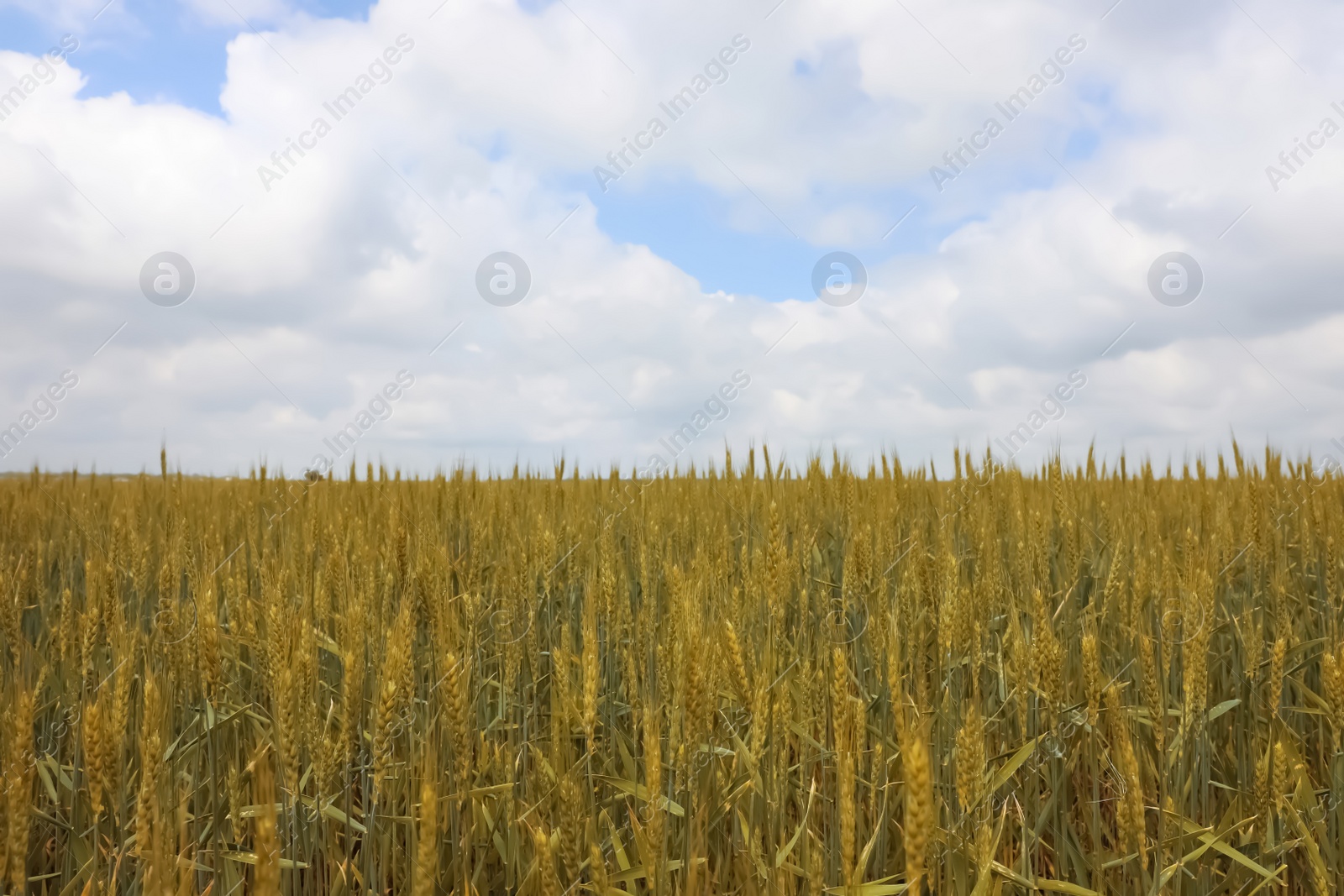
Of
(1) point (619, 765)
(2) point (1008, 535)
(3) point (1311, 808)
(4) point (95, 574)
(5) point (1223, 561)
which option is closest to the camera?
(3) point (1311, 808)

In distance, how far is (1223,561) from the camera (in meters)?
2.93

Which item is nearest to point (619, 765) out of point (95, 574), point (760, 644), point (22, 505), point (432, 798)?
point (760, 644)

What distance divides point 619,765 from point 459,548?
5.65ft

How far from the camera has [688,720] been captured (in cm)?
139

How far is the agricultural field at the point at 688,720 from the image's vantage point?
1416 mm

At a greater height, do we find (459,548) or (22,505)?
(22,505)

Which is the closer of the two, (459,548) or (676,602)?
(676,602)

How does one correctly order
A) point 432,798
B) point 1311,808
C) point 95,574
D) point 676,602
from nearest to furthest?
point 432,798 → point 676,602 → point 1311,808 → point 95,574

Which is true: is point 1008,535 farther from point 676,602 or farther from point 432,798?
point 432,798

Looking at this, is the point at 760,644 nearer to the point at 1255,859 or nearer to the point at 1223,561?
the point at 1255,859

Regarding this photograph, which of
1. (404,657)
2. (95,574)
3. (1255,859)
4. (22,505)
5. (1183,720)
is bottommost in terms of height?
(1255,859)

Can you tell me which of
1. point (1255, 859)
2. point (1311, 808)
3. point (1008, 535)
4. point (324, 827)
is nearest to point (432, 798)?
point (324, 827)

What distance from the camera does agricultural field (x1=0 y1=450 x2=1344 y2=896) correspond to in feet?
4.65

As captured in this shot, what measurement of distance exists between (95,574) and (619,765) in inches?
75.3
